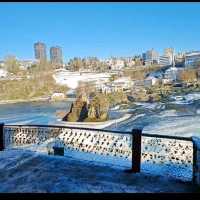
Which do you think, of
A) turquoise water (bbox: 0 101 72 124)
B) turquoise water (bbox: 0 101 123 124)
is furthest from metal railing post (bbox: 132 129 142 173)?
turquoise water (bbox: 0 101 72 124)

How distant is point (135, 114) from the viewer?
4144 cm

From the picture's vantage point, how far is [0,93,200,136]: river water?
100 feet

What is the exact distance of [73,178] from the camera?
4305 millimetres

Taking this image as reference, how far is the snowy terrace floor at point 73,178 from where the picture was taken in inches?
153

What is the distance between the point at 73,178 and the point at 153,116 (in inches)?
1423

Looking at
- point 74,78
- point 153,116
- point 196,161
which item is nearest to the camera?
point 196,161

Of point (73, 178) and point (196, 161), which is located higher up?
point (196, 161)

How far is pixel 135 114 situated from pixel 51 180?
37.7m

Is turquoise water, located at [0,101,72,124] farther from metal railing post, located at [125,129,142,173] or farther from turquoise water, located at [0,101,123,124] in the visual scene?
metal railing post, located at [125,129,142,173]

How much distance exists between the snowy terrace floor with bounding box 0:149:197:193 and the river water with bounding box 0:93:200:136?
2239 cm

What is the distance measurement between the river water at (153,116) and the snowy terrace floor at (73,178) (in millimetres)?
22387

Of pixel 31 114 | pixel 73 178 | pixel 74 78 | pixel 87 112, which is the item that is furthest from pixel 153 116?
pixel 74 78

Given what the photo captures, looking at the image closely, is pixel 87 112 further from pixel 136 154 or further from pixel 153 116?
pixel 136 154

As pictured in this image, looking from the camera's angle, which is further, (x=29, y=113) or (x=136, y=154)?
(x=29, y=113)
